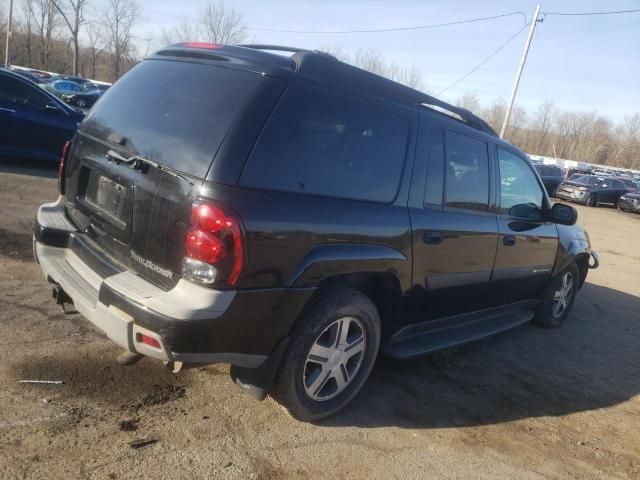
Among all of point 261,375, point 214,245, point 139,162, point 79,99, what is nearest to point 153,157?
point 139,162

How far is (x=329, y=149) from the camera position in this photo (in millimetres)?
2807

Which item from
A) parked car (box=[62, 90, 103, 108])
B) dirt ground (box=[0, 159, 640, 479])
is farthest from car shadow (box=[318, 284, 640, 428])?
parked car (box=[62, 90, 103, 108])

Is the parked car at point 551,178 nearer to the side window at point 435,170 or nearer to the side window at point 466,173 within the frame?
the side window at point 466,173

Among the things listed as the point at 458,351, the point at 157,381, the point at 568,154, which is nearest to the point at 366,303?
the point at 157,381

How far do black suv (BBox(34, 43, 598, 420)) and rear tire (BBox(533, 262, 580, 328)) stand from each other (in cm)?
195

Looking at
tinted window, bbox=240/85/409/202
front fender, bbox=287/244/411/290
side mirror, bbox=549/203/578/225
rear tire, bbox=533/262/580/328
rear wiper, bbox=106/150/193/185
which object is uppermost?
tinted window, bbox=240/85/409/202

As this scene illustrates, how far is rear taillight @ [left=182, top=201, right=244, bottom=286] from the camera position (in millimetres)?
2338

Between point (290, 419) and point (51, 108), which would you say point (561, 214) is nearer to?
point (290, 419)

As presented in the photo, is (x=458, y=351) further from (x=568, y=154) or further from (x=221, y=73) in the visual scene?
(x=568, y=154)

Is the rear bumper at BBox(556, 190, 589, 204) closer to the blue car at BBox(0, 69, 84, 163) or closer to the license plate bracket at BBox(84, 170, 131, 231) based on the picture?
the blue car at BBox(0, 69, 84, 163)

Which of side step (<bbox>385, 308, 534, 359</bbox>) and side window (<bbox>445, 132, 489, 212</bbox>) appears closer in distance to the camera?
side step (<bbox>385, 308, 534, 359</bbox>)

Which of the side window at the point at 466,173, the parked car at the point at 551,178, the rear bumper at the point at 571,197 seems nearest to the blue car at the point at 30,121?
the side window at the point at 466,173

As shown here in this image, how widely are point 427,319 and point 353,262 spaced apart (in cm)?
113

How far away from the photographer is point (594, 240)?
13.8 m
